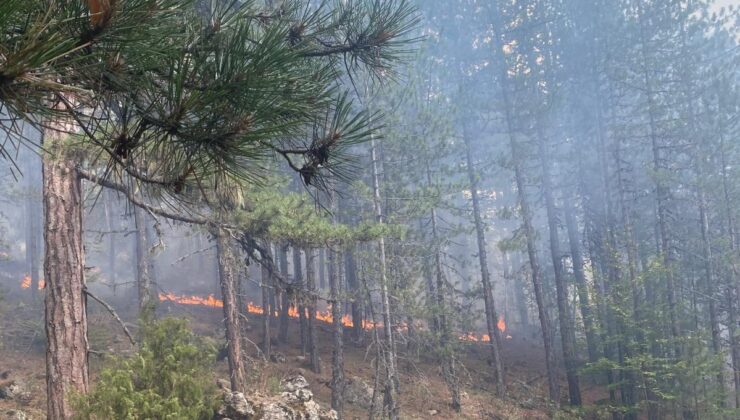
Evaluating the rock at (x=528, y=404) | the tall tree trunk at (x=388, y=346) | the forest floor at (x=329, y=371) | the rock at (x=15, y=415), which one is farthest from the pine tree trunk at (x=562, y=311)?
the rock at (x=15, y=415)

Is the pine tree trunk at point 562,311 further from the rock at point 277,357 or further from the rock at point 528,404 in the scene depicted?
the rock at point 277,357

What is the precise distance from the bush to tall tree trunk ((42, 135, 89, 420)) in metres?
0.45

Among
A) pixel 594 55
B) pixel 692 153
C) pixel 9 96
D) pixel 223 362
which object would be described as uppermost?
pixel 594 55

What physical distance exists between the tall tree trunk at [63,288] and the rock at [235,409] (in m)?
1.79

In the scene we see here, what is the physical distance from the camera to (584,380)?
804 inches

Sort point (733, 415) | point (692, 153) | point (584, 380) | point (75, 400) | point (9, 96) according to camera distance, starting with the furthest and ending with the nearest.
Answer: point (584, 380), point (692, 153), point (733, 415), point (75, 400), point (9, 96)

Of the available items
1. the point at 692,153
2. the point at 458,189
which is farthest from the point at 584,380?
the point at 458,189

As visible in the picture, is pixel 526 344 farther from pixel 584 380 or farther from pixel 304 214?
pixel 304 214

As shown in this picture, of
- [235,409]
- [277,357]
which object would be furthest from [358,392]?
[235,409]

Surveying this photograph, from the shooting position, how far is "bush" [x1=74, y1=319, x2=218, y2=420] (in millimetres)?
5672

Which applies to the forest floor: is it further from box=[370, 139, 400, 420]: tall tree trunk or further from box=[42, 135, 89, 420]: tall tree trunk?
box=[42, 135, 89, 420]: tall tree trunk

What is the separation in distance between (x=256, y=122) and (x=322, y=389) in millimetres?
13945

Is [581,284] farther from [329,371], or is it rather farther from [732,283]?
[329,371]

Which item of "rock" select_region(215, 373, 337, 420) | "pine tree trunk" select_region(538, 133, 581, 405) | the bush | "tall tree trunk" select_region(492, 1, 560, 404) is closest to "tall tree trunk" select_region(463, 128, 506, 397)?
"tall tree trunk" select_region(492, 1, 560, 404)
